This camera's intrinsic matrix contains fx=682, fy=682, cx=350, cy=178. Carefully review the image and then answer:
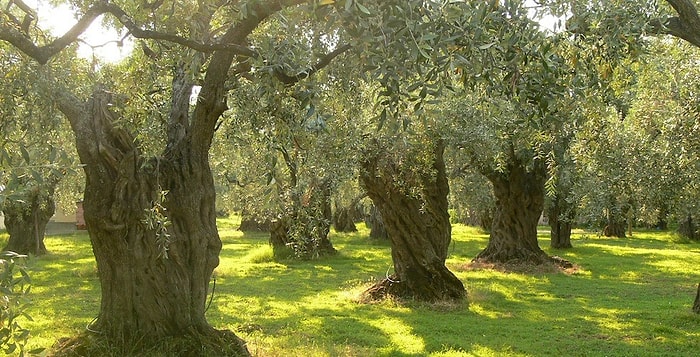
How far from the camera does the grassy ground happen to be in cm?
1138

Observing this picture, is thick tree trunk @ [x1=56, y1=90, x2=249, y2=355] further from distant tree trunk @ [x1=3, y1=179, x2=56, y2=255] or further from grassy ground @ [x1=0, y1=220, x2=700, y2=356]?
distant tree trunk @ [x1=3, y1=179, x2=56, y2=255]

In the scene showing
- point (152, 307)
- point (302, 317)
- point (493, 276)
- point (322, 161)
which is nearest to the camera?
point (152, 307)

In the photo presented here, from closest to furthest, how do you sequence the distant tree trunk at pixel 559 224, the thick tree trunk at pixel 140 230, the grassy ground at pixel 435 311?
the thick tree trunk at pixel 140 230
the grassy ground at pixel 435 311
the distant tree trunk at pixel 559 224

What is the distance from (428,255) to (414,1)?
11.5 metres

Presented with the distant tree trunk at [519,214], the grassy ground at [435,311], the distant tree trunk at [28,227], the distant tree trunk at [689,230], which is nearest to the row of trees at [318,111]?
the grassy ground at [435,311]

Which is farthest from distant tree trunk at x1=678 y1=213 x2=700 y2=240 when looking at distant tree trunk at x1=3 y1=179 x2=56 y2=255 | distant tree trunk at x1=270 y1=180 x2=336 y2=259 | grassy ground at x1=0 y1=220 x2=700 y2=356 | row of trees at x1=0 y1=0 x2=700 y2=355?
distant tree trunk at x1=3 y1=179 x2=56 y2=255

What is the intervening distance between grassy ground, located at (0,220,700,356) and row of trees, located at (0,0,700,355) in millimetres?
1534

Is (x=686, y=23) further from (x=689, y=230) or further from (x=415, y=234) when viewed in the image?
(x=689, y=230)

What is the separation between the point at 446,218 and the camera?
15.8 metres

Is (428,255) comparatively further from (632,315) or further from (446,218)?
(632,315)

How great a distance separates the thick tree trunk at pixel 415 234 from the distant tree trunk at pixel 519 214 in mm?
8506

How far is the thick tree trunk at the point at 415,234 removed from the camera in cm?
1503

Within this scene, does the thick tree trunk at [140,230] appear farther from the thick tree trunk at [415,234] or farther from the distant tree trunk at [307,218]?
the thick tree trunk at [415,234]

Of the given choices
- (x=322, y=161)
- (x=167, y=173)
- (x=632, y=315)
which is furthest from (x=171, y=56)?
(x=632, y=315)
